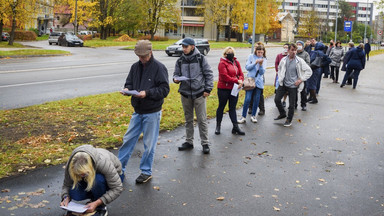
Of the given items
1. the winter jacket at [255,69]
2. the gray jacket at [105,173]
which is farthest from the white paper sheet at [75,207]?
the winter jacket at [255,69]

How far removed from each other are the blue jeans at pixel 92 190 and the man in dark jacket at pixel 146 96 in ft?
4.21

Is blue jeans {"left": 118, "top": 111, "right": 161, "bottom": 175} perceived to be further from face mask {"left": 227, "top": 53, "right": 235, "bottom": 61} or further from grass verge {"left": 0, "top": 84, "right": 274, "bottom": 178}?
face mask {"left": 227, "top": 53, "right": 235, "bottom": 61}

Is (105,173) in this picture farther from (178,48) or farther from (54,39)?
(54,39)

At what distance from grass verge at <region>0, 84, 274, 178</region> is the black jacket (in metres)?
1.80

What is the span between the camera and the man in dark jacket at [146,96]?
16.9 feet

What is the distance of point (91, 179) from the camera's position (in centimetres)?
385

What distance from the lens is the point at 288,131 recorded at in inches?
350

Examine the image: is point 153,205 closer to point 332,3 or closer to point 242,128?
point 242,128

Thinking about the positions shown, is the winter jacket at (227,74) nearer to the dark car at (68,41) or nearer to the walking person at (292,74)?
the walking person at (292,74)

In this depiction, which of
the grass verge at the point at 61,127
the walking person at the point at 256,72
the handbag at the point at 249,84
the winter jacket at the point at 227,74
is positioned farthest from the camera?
the walking person at the point at 256,72

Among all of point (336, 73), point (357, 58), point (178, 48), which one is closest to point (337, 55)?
point (336, 73)

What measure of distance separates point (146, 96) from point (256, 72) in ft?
15.9

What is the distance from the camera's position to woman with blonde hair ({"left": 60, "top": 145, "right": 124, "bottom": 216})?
3812 millimetres

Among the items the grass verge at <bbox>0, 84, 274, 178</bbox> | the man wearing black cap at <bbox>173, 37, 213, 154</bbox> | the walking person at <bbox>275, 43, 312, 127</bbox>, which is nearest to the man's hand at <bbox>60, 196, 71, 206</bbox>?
the grass verge at <bbox>0, 84, 274, 178</bbox>
